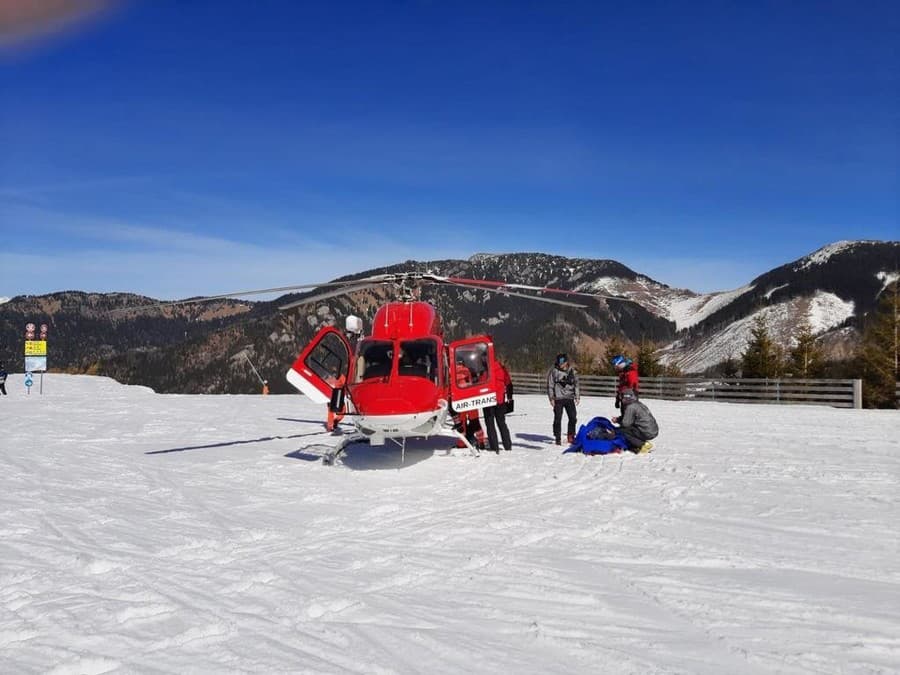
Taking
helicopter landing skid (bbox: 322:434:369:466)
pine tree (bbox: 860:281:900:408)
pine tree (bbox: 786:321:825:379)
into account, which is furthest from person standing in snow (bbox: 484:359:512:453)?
pine tree (bbox: 786:321:825:379)

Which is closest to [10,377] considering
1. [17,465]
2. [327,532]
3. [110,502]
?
[17,465]

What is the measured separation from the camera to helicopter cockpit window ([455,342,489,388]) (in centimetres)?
1108

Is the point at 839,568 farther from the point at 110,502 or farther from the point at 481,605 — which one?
the point at 110,502

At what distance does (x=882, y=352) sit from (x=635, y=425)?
88.4ft

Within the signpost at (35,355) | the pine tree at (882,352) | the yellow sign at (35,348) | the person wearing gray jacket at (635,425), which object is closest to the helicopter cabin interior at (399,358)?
the person wearing gray jacket at (635,425)

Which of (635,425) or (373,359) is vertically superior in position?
(373,359)

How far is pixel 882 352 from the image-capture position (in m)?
31.6

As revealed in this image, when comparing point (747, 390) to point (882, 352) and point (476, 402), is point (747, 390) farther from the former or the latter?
point (476, 402)

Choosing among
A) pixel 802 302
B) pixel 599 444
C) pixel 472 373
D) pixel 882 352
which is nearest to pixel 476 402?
pixel 472 373

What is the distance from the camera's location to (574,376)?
511 inches

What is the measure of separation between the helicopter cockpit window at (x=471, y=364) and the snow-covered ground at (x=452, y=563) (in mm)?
1358

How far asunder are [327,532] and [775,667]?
4180 mm

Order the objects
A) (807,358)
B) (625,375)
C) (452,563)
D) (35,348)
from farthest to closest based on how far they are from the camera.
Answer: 1. (807,358)
2. (35,348)
3. (625,375)
4. (452,563)

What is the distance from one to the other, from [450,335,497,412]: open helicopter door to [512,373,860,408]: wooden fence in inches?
683
